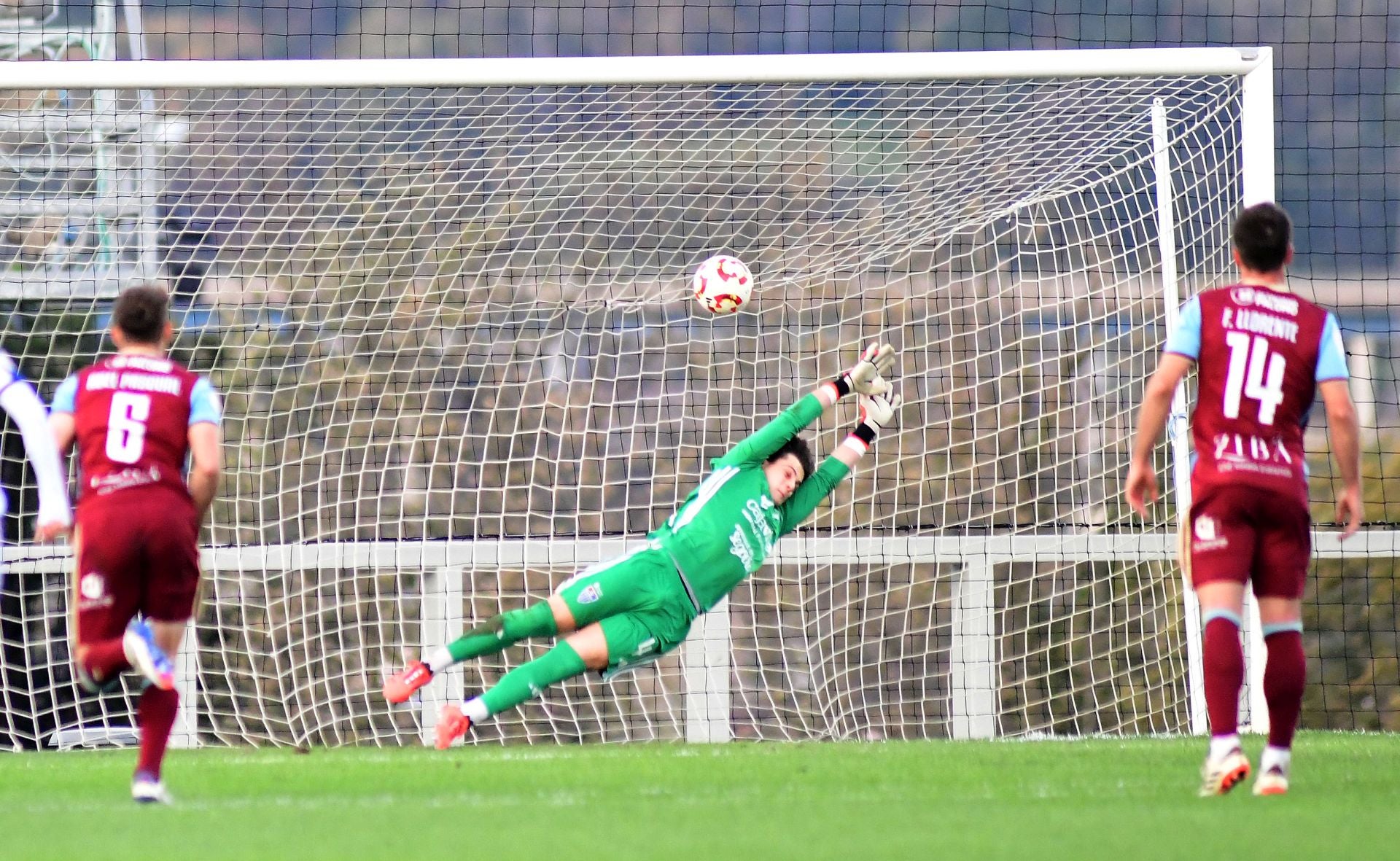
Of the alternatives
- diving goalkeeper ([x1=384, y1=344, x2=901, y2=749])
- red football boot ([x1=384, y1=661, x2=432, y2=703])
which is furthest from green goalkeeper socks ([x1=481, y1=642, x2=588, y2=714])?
red football boot ([x1=384, y1=661, x2=432, y2=703])

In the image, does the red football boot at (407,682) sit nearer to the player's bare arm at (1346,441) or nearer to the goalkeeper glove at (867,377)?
the goalkeeper glove at (867,377)

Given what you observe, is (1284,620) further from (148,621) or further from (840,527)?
(840,527)

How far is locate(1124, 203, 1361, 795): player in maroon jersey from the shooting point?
195 inches

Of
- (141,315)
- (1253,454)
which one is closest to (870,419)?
(1253,454)

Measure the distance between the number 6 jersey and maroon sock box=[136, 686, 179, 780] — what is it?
0.59 m

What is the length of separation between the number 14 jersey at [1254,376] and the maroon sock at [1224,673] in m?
0.40

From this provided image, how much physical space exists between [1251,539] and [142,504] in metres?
3.22

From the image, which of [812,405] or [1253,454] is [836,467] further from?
[1253,454]

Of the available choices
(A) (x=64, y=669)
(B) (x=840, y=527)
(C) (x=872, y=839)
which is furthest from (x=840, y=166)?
(C) (x=872, y=839)

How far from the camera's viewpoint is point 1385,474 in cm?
1195

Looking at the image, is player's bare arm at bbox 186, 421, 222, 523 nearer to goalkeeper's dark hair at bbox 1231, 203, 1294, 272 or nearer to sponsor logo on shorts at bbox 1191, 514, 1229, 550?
sponsor logo on shorts at bbox 1191, 514, 1229, 550

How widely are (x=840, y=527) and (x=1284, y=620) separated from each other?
14.2ft

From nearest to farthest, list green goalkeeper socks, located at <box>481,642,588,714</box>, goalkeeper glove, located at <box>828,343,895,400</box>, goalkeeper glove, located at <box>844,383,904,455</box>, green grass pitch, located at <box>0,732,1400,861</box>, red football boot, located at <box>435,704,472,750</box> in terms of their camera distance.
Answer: green grass pitch, located at <box>0,732,1400,861</box>, red football boot, located at <box>435,704,472,750</box>, green goalkeeper socks, located at <box>481,642,588,714</box>, goalkeeper glove, located at <box>828,343,895,400</box>, goalkeeper glove, located at <box>844,383,904,455</box>

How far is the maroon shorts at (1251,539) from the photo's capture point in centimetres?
494
